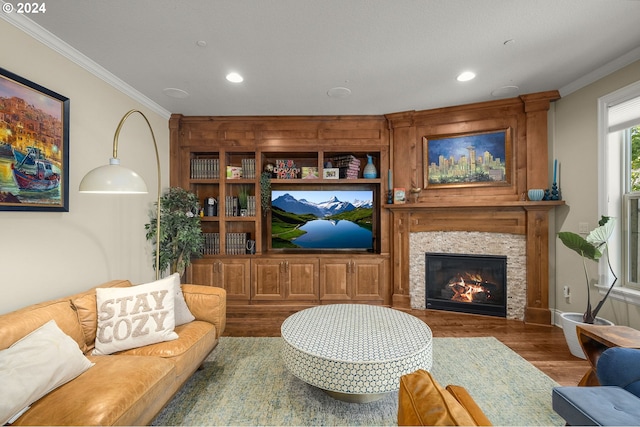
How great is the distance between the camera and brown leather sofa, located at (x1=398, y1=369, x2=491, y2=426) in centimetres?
63

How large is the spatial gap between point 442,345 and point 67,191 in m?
3.56

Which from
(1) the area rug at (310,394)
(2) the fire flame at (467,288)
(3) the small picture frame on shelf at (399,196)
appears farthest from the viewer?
(3) the small picture frame on shelf at (399,196)

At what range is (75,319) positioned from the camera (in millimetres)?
1741

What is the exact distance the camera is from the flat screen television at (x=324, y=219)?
A: 3.93 meters

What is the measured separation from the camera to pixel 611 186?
2.64m

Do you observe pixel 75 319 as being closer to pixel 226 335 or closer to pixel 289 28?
pixel 226 335

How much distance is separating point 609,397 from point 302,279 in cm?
290

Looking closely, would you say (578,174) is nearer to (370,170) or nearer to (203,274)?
(370,170)

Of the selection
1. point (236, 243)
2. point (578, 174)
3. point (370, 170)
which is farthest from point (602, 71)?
point (236, 243)

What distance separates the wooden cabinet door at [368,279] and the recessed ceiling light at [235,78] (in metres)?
2.55

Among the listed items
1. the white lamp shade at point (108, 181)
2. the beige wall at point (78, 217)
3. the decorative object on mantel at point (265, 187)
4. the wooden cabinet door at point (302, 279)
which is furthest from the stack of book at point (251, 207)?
the white lamp shade at point (108, 181)

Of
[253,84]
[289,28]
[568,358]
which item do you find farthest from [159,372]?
[568,358]

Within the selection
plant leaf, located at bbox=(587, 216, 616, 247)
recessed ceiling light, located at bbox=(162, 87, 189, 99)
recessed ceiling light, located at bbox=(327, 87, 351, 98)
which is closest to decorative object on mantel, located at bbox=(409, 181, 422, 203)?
recessed ceiling light, located at bbox=(327, 87, 351, 98)

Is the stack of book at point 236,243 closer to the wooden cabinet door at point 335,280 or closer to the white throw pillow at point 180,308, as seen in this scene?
the wooden cabinet door at point 335,280
